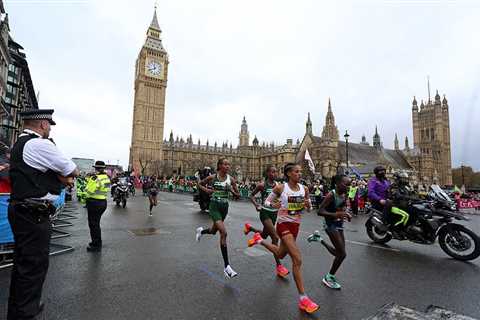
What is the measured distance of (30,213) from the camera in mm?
2559

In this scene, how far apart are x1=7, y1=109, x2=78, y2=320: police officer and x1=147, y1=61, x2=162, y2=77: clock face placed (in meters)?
92.6

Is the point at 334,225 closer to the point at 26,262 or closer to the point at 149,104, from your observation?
the point at 26,262

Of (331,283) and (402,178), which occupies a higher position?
(402,178)

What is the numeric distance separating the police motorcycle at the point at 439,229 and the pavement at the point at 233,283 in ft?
0.90

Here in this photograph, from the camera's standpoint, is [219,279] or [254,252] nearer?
[219,279]

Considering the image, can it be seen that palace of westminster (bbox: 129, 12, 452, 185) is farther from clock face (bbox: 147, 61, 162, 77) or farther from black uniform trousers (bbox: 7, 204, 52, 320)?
black uniform trousers (bbox: 7, 204, 52, 320)

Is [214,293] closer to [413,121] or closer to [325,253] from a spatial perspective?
[325,253]

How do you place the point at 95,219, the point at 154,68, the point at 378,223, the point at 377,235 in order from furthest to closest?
the point at 154,68
the point at 377,235
the point at 378,223
the point at 95,219

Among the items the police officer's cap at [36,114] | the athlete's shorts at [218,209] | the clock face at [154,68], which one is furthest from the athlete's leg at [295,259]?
the clock face at [154,68]

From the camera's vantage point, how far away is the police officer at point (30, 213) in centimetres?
245

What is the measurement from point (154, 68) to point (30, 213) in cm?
9400

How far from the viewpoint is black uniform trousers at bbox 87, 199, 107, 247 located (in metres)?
5.82

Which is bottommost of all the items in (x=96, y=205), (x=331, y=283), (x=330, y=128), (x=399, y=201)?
(x=331, y=283)

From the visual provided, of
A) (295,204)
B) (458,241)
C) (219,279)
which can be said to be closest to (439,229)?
(458,241)
